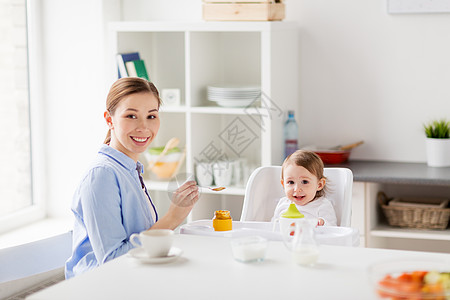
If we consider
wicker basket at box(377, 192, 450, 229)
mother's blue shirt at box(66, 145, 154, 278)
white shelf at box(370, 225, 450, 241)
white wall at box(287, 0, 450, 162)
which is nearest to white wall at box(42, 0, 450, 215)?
white wall at box(287, 0, 450, 162)

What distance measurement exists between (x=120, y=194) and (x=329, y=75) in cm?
179

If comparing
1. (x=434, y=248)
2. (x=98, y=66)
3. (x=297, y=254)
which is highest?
(x=98, y=66)

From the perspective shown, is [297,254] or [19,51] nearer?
[297,254]

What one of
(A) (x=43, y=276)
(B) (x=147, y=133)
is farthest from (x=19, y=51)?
(B) (x=147, y=133)

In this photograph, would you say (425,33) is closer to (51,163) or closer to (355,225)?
(355,225)

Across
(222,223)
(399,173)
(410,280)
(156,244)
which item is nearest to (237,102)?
(399,173)

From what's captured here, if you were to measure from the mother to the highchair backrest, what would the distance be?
47 cm

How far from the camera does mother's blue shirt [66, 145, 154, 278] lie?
1.96 metres

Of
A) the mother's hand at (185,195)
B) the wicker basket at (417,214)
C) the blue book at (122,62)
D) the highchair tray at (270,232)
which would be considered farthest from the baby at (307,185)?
the blue book at (122,62)

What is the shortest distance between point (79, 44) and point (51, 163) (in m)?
0.69

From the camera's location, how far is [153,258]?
5.81ft

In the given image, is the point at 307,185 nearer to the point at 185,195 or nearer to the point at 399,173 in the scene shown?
the point at 185,195

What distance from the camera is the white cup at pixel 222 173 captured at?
3.38m

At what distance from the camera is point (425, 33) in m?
3.31
